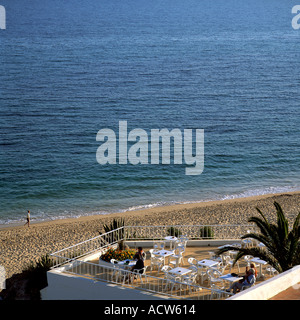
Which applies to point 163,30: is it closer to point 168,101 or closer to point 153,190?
point 168,101

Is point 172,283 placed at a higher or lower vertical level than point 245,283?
lower

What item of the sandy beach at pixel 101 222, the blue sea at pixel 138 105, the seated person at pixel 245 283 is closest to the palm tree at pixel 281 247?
the seated person at pixel 245 283

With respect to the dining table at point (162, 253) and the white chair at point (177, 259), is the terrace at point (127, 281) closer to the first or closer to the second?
the white chair at point (177, 259)

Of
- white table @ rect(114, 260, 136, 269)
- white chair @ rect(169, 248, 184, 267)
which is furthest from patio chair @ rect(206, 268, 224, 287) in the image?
white table @ rect(114, 260, 136, 269)

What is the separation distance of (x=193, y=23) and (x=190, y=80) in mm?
59418

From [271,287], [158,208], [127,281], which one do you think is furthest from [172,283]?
[158,208]

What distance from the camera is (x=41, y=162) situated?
47.5m

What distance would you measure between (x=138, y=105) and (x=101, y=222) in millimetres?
34593

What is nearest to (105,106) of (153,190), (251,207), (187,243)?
(153,190)

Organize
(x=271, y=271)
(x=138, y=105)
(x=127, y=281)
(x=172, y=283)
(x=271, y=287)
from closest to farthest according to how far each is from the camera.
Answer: (x=271, y=287)
(x=172, y=283)
(x=127, y=281)
(x=271, y=271)
(x=138, y=105)

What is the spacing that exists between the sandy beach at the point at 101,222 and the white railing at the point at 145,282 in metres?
9.27

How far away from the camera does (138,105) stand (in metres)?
65.9

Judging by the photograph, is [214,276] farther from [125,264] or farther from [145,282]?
[125,264]

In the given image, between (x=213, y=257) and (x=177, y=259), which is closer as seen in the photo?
(x=177, y=259)
